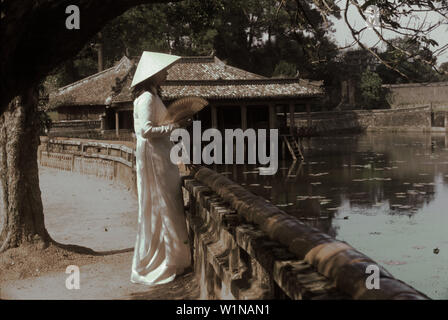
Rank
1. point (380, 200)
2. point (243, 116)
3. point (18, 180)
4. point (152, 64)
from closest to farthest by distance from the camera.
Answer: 1. point (152, 64)
2. point (18, 180)
3. point (380, 200)
4. point (243, 116)

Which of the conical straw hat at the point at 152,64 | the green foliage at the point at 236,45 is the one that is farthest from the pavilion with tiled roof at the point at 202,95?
the conical straw hat at the point at 152,64

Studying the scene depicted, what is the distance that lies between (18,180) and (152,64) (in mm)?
2432

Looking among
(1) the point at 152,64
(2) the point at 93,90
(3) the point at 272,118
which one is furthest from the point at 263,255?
(2) the point at 93,90

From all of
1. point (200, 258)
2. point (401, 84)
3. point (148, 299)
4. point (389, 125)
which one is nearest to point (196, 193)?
point (200, 258)

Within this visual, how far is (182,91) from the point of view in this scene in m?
28.9

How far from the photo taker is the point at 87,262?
20.9ft

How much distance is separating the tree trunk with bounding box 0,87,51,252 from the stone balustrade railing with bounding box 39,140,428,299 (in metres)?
1.83

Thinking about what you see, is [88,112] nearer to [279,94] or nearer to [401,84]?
[279,94]

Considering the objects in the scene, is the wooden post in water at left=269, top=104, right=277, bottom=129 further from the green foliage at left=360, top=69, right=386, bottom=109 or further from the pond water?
the green foliage at left=360, top=69, right=386, bottom=109

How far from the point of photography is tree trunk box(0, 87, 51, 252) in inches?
254

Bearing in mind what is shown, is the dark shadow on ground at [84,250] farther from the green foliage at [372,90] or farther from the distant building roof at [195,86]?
the green foliage at [372,90]

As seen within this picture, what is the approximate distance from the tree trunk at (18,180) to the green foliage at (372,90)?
5107 cm

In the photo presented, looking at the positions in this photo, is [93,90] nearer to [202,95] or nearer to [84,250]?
[202,95]
